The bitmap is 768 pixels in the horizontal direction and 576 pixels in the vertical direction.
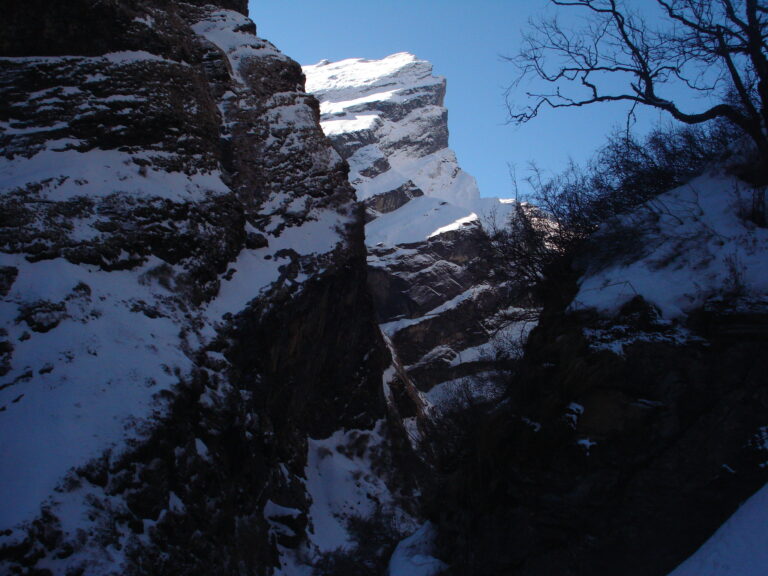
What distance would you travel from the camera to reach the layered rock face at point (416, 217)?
61.0 m

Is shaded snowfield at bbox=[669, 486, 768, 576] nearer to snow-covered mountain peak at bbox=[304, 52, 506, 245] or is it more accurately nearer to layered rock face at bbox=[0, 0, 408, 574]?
layered rock face at bbox=[0, 0, 408, 574]

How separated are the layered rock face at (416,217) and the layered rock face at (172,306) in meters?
6.96

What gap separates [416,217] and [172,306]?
236ft

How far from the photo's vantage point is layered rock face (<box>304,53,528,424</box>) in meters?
61.0

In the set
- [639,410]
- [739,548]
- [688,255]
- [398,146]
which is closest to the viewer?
[739,548]

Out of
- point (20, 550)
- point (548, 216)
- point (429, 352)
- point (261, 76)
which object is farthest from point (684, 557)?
point (429, 352)

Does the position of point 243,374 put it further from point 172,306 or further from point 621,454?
point 621,454

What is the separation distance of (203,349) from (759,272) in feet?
39.7

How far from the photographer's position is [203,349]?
573 inches

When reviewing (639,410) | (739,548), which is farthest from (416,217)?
(739,548)

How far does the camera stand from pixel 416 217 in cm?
8525

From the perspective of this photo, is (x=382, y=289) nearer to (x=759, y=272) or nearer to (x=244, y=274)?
(x=244, y=274)

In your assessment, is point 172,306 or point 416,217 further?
point 416,217

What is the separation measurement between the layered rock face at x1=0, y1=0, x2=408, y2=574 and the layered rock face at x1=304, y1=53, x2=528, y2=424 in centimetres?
696
